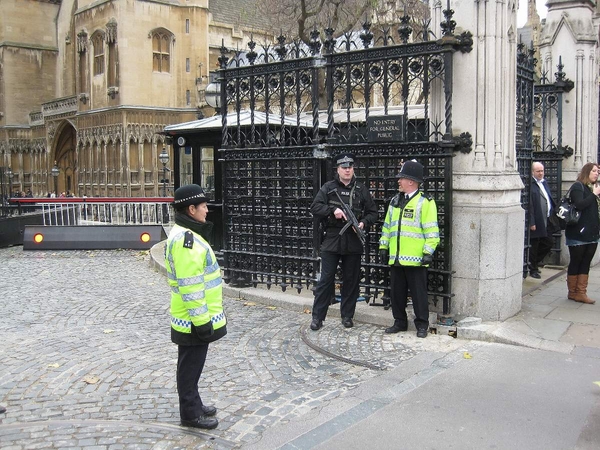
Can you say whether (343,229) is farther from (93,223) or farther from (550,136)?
(93,223)

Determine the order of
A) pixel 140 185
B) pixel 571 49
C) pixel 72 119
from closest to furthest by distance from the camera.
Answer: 1. pixel 571 49
2. pixel 140 185
3. pixel 72 119

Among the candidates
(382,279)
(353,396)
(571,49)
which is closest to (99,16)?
(571,49)

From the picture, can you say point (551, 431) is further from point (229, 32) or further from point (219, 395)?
point (229, 32)

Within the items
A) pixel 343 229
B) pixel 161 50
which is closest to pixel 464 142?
pixel 343 229

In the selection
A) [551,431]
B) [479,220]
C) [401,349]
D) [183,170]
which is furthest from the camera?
[183,170]

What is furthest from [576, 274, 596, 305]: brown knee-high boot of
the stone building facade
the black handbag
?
the stone building facade

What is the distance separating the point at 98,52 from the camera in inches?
1487

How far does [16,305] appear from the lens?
9586 millimetres

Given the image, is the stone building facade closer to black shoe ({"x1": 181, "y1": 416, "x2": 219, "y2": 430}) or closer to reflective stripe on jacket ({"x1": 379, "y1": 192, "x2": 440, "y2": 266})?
reflective stripe on jacket ({"x1": 379, "y1": 192, "x2": 440, "y2": 266})

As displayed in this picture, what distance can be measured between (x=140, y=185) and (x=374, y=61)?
29.7 m

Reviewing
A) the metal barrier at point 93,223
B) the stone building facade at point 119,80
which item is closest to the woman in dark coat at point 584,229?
the metal barrier at point 93,223

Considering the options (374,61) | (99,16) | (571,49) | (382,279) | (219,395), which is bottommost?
(219,395)

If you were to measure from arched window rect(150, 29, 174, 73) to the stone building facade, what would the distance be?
0.06 meters

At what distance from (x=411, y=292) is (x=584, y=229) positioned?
9.21ft
